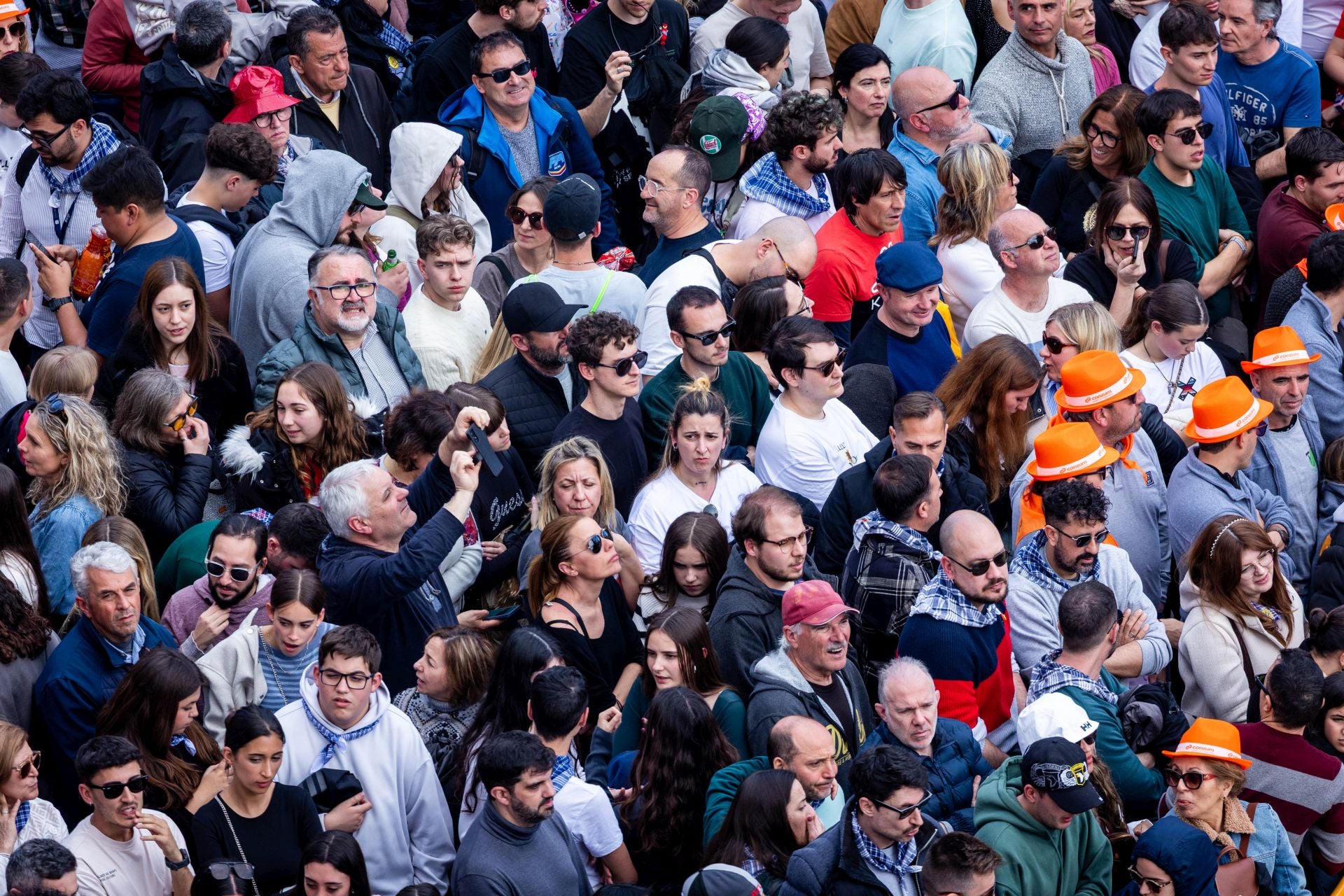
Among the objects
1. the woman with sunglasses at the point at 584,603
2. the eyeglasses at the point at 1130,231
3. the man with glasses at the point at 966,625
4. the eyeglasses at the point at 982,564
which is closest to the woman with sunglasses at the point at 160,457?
the woman with sunglasses at the point at 584,603

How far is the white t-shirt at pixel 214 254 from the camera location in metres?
8.07

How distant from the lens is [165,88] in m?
8.89

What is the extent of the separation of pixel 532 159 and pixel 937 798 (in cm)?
445

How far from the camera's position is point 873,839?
5.38m

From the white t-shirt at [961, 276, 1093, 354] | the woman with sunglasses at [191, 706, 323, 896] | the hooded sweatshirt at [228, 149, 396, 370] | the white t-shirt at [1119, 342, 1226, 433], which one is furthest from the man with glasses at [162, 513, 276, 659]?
the white t-shirt at [1119, 342, 1226, 433]

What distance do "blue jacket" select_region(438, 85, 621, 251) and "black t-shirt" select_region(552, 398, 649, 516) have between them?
1.89m

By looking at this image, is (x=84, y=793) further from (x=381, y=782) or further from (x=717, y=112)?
(x=717, y=112)

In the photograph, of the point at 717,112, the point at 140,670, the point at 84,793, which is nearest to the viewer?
the point at 84,793

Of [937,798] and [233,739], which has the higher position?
[233,739]

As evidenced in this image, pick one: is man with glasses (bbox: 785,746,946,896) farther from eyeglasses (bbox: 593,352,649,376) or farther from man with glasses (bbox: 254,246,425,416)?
man with glasses (bbox: 254,246,425,416)

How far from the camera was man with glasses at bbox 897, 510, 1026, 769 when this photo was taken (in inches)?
247

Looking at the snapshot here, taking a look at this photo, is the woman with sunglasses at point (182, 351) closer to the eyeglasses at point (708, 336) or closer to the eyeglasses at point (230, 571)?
the eyeglasses at point (230, 571)

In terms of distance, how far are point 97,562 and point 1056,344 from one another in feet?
13.0

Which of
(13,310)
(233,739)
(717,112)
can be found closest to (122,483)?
(13,310)
